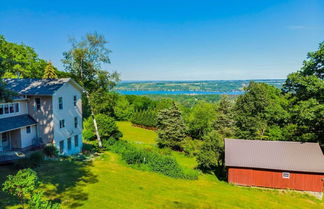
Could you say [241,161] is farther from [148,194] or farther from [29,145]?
[29,145]

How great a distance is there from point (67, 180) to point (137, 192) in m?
5.03

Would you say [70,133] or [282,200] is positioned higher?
[70,133]

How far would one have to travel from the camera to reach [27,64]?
35.5m

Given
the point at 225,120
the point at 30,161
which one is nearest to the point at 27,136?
the point at 30,161

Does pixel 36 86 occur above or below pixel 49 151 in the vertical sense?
above

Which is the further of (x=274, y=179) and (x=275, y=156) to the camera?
(x=275, y=156)

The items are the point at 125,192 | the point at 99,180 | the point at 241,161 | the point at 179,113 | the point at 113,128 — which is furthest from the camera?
the point at 179,113

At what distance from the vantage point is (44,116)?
21.1 metres

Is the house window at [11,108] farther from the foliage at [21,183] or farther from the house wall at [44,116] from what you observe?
the foliage at [21,183]

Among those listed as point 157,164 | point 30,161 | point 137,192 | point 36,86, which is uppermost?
point 36,86

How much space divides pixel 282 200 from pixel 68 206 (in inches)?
630

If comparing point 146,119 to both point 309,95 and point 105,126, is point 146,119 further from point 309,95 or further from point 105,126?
point 309,95

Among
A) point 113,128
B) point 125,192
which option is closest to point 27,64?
point 113,128

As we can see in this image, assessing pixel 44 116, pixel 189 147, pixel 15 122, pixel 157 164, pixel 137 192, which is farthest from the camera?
pixel 189 147
